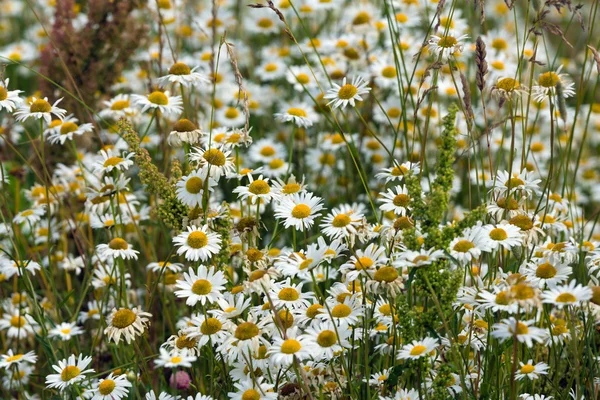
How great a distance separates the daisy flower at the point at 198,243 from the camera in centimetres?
215

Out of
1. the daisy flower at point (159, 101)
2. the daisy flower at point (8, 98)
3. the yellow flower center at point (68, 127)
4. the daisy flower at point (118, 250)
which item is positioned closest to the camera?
the daisy flower at point (8, 98)

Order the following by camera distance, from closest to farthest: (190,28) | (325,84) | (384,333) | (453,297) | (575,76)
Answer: (453,297), (384,333), (325,84), (190,28), (575,76)

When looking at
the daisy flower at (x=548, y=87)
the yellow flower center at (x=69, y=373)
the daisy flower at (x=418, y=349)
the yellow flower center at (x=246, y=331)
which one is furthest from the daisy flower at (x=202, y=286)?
the daisy flower at (x=548, y=87)

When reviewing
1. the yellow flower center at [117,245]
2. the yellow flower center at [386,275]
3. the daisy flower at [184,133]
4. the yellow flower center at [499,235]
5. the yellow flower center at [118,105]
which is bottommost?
the yellow flower center at [386,275]

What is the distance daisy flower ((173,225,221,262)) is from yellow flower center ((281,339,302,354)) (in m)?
0.37

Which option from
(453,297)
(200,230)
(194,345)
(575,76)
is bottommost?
(194,345)

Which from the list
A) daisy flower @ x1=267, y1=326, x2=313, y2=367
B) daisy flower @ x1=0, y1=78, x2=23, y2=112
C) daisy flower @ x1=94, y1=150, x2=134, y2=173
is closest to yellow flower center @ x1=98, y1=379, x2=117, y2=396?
daisy flower @ x1=267, y1=326, x2=313, y2=367

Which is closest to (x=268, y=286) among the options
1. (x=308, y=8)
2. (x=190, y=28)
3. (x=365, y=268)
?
(x=365, y=268)

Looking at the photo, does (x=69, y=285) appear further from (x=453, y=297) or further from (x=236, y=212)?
(x=453, y=297)

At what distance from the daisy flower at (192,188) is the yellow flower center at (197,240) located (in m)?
0.10

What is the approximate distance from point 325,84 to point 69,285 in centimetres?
178

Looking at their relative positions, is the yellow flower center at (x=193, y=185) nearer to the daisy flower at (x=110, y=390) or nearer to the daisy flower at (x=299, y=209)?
the daisy flower at (x=299, y=209)

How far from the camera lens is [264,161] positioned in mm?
3715

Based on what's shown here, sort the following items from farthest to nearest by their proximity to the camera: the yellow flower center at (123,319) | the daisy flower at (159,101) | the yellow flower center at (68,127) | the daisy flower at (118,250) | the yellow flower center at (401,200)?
the yellow flower center at (68,127) → the daisy flower at (159,101) → the daisy flower at (118,250) → the yellow flower center at (401,200) → the yellow flower center at (123,319)
